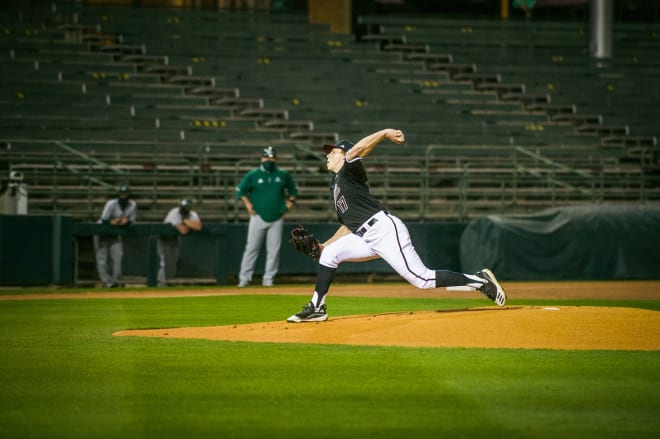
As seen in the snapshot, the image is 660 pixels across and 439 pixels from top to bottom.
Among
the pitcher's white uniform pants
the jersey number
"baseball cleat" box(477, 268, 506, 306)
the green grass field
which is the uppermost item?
the jersey number

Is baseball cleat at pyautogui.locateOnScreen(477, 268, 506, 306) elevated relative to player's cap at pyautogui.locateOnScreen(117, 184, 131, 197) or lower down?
lower down

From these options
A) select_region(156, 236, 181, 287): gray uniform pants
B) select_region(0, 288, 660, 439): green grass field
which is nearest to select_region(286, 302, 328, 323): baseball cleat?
select_region(0, 288, 660, 439): green grass field

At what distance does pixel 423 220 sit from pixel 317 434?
52.8ft

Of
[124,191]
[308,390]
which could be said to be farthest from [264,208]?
[308,390]

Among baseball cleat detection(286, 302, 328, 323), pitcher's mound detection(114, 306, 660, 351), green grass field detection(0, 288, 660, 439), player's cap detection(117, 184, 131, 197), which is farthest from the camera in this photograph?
player's cap detection(117, 184, 131, 197)

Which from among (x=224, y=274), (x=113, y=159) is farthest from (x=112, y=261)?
(x=113, y=159)

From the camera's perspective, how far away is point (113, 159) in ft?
71.7

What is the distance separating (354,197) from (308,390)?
3700 mm

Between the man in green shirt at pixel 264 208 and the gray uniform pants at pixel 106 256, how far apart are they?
87.6 inches

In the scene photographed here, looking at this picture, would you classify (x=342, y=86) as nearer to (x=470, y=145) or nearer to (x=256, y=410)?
(x=470, y=145)

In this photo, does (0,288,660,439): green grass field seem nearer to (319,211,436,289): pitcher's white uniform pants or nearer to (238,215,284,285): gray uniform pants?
(319,211,436,289): pitcher's white uniform pants

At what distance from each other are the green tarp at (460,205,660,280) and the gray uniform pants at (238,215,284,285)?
12.5 feet

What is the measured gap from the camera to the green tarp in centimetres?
1973

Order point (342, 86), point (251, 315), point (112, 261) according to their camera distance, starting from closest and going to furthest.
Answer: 1. point (251, 315)
2. point (112, 261)
3. point (342, 86)
